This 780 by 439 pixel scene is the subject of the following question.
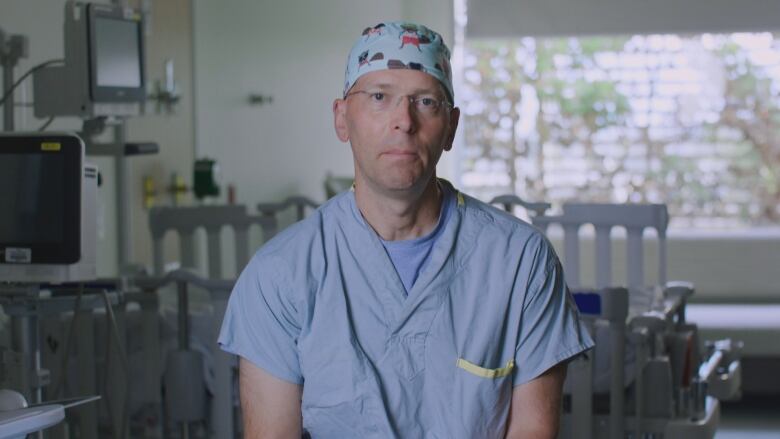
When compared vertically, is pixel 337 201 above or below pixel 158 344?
above

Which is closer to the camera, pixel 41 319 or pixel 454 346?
pixel 454 346

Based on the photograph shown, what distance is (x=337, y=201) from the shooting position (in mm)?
2088

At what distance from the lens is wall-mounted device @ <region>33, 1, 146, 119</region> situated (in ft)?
11.7

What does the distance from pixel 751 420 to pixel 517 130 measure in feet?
7.56

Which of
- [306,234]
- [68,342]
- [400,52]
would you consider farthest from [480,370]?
[68,342]

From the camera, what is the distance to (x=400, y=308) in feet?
6.54

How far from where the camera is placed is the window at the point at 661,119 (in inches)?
262

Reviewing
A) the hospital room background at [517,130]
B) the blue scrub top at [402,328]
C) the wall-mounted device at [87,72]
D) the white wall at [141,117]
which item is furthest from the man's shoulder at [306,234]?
the white wall at [141,117]

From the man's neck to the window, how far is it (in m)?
4.83

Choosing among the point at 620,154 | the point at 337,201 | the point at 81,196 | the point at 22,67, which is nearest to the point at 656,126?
the point at 620,154

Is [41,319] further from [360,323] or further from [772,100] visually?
[772,100]

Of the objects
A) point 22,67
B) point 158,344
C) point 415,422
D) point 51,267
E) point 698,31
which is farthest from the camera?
point 698,31

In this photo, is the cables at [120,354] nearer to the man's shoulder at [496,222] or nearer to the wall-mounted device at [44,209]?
the wall-mounted device at [44,209]

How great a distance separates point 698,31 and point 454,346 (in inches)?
193
